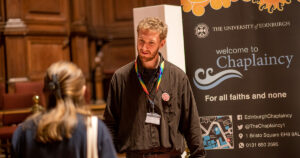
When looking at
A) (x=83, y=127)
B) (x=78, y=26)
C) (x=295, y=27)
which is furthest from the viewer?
(x=78, y=26)

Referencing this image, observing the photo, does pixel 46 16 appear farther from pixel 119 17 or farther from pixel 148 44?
pixel 148 44

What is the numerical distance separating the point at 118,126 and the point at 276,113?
140cm

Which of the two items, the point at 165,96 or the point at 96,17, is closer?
the point at 165,96

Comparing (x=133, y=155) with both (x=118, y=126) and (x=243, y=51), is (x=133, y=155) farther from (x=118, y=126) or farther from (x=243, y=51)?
(x=243, y=51)

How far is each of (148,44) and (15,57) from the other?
5.22 meters

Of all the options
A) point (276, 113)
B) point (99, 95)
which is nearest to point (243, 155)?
point (276, 113)

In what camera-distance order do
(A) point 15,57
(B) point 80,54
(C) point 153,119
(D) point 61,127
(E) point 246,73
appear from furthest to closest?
(B) point 80,54 → (A) point 15,57 → (E) point 246,73 → (C) point 153,119 → (D) point 61,127

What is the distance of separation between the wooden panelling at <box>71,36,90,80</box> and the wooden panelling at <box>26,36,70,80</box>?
185 mm

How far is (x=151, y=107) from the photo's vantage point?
2447 millimetres

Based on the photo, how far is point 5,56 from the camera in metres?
7.22

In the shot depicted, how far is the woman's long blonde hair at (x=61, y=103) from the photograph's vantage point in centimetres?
161

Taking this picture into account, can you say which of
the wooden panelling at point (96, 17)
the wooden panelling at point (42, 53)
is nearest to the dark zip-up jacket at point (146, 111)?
the wooden panelling at point (42, 53)

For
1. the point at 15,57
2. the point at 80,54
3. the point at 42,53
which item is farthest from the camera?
the point at 80,54

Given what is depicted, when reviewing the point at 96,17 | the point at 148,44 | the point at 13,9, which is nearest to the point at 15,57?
the point at 13,9
